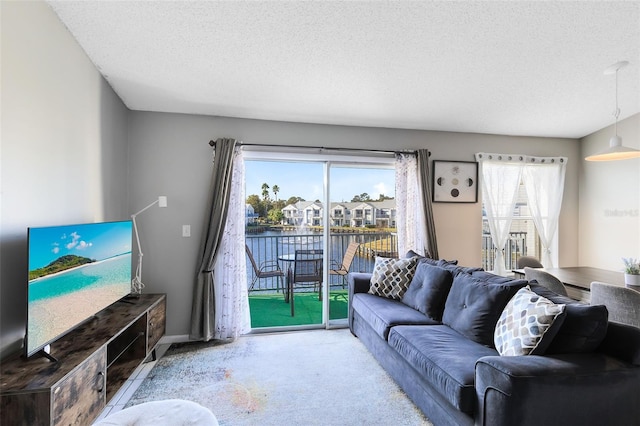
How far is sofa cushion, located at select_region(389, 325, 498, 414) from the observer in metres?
1.65

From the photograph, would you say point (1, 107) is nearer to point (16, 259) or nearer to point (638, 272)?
point (16, 259)

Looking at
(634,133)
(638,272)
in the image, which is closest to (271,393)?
(638,272)

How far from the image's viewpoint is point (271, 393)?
237cm

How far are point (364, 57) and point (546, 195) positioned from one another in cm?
355

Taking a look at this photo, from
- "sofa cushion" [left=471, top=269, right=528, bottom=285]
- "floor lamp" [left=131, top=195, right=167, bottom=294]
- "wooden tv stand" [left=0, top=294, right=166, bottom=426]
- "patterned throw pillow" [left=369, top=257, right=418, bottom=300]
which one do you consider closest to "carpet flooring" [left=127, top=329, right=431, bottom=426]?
"wooden tv stand" [left=0, top=294, right=166, bottom=426]

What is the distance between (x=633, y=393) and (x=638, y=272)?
161 cm

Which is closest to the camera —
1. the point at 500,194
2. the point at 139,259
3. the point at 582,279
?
the point at 582,279

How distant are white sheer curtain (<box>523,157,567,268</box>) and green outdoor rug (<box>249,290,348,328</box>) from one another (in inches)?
117

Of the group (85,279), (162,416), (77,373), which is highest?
(85,279)

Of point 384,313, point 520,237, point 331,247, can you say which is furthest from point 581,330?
point 520,237

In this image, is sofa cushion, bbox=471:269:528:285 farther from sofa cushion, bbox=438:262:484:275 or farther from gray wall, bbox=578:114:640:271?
gray wall, bbox=578:114:640:271

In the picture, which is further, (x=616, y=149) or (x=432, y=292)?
(x=432, y=292)

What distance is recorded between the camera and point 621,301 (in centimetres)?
217

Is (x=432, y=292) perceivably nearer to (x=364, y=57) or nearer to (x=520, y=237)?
(x=364, y=57)
